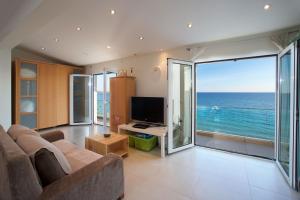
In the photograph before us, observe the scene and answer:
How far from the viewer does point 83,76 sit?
650cm

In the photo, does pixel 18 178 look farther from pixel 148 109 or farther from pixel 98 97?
pixel 98 97

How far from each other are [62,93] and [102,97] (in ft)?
4.70

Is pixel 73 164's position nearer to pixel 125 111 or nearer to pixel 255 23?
pixel 125 111

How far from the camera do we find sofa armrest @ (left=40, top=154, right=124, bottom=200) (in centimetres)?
135

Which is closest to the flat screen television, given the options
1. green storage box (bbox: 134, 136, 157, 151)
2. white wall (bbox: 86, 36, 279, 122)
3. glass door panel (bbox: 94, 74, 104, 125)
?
white wall (bbox: 86, 36, 279, 122)

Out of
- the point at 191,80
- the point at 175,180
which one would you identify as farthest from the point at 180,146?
the point at 191,80

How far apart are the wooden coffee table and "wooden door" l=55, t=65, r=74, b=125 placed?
322cm

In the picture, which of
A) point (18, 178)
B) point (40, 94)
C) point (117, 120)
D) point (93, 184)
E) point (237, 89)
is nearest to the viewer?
point (18, 178)

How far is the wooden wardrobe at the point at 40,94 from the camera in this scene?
4.97 meters

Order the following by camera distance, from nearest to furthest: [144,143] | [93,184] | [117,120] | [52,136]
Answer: [93,184]
[52,136]
[144,143]
[117,120]

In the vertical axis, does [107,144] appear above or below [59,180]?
below

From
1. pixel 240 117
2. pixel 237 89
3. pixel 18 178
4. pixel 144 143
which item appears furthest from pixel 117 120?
pixel 237 89

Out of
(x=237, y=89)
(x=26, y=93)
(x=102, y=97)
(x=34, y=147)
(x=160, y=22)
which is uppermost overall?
(x=160, y=22)

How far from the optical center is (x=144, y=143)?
374cm
